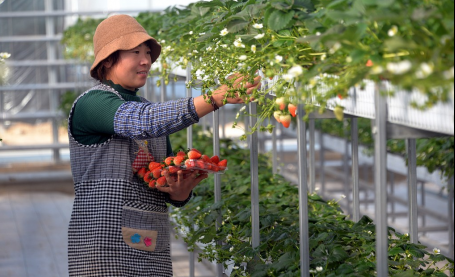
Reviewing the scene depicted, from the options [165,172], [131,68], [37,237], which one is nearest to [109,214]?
[165,172]

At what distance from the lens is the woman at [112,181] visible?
193cm

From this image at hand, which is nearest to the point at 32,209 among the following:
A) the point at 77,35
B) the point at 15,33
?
the point at 77,35

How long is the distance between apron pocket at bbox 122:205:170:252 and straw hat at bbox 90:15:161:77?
1.50 feet

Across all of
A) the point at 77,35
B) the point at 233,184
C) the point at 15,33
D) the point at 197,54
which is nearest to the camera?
the point at 197,54

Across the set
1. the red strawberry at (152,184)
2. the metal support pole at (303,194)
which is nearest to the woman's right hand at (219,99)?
the metal support pole at (303,194)

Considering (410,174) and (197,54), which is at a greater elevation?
(197,54)

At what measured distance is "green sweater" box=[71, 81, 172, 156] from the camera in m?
1.85

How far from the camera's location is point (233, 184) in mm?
3281

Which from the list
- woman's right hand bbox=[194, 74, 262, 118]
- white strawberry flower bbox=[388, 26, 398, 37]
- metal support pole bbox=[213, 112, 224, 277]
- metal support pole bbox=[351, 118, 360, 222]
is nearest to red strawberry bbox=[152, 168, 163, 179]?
woman's right hand bbox=[194, 74, 262, 118]

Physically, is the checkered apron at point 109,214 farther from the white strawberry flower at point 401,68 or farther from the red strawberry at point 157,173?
the white strawberry flower at point 401,68

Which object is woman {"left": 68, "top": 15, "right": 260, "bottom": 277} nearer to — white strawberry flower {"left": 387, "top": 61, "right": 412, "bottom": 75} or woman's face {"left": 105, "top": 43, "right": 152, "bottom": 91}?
woman's face {"left": 105, "top": 43, "right": 152, "bottom": 91}

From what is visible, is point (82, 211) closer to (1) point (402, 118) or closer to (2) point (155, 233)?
(2) point (155, 233)

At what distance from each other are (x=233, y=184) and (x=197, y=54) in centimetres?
120

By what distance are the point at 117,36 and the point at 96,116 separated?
0.27 metres
